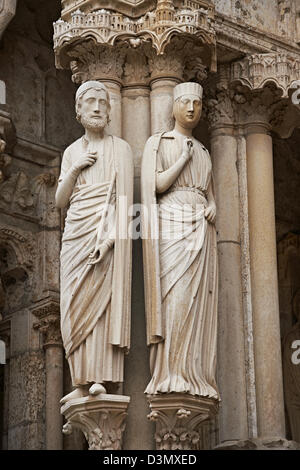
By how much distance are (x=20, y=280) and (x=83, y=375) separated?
4033 mm

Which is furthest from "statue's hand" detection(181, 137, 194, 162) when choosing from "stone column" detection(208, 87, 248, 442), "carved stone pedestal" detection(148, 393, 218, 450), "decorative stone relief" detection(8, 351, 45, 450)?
"decorative stone relief" detection(8, 351, 45, 450)

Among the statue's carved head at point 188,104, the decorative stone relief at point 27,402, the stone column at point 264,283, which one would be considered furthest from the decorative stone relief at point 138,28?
the decorative stone relief at point 27,402

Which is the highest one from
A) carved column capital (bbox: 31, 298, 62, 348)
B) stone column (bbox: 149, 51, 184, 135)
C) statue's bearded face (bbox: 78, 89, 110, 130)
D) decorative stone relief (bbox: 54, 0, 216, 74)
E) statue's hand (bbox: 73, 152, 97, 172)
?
decorative stone relief (bbox: 54, 0, 216, 74)

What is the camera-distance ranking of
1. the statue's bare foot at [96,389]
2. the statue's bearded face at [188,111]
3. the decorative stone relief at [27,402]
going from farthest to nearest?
the decorative stone relief at [27,402] < the statue's bearded face at [188,111] < the statue's bare foot at [96,389]

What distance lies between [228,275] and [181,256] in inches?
64.0

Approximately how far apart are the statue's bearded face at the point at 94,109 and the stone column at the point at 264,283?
214 cm

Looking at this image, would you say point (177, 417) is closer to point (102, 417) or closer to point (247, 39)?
point (102, 417)

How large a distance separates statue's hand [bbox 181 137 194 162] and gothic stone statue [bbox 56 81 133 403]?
46cm

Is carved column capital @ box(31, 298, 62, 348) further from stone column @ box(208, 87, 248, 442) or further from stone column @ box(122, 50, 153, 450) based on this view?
stone column @ box(122, 50, 153, 450)

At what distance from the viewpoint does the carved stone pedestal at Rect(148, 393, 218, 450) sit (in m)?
13.2

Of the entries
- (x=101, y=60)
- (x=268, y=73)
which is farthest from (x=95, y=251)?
(x=268, y=73)

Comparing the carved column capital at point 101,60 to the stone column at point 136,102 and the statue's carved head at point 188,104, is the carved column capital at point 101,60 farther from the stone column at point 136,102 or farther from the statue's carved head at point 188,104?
the statue's carved head at point 188,104

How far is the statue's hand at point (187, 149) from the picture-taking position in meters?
13.9
